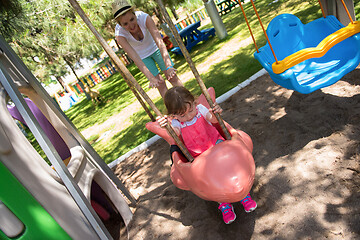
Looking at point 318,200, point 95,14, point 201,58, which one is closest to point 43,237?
point 318,200

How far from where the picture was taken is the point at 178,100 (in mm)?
2242

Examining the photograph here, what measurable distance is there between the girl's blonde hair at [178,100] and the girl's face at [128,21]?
1.13 meters

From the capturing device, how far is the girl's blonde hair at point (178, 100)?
225 centimetres

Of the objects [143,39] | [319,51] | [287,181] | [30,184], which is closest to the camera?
[30,184]

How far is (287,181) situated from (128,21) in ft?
7.47

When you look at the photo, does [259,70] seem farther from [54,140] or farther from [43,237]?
[43,237]

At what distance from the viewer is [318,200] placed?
2055mm

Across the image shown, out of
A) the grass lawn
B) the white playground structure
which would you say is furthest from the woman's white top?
the grass lawn

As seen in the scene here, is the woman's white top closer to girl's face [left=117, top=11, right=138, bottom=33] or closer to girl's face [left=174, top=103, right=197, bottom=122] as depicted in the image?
girl's face [left=117, top=11, right=138, bottom=33]

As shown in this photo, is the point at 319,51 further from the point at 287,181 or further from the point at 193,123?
the point at 193,123

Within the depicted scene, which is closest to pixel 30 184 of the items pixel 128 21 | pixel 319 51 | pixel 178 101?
pixel 178 101

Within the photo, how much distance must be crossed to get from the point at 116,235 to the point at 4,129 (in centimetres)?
160

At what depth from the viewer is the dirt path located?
1967 millimetres

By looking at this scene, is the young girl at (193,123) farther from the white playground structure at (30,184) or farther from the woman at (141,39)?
the white playground structure at (30,184)
